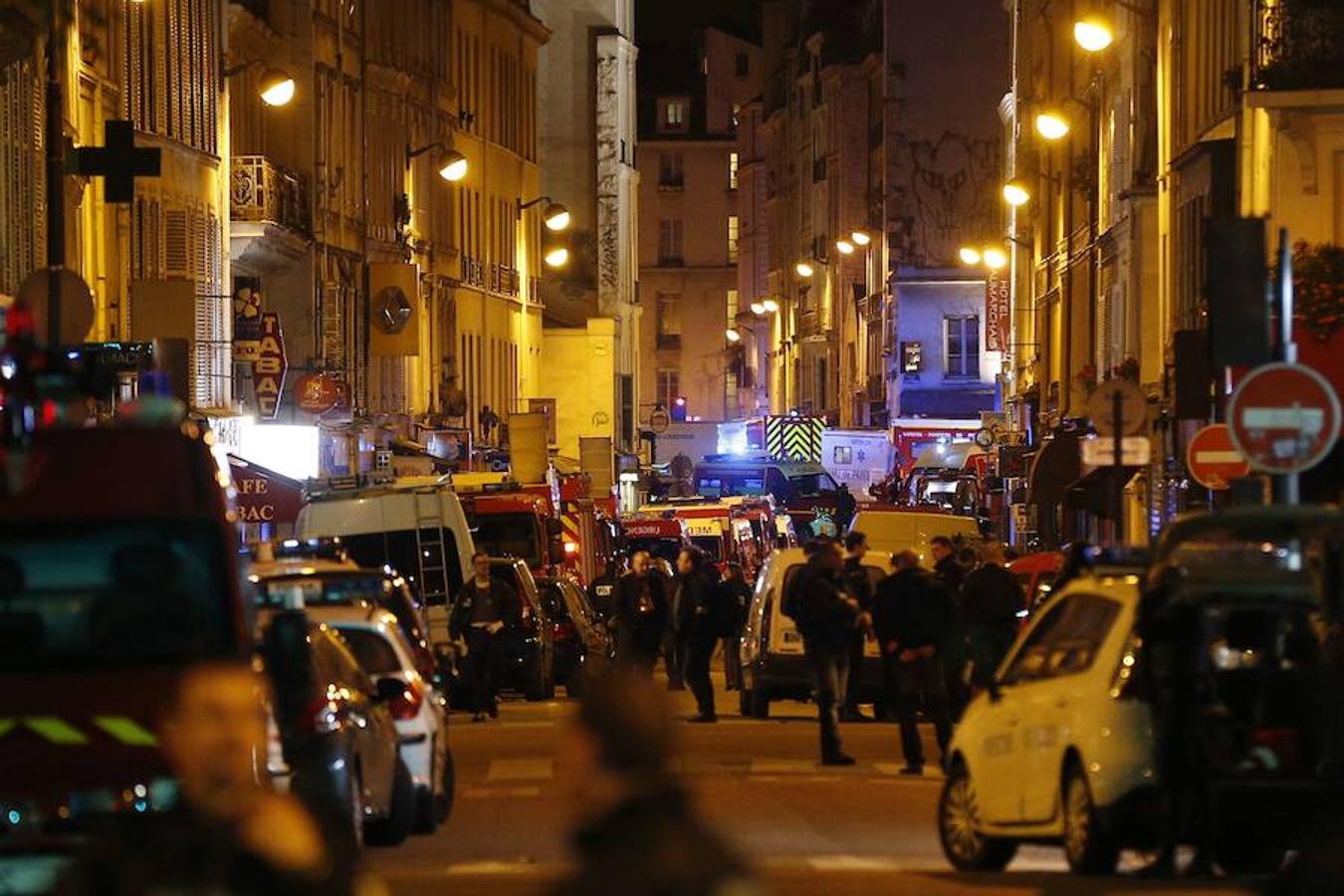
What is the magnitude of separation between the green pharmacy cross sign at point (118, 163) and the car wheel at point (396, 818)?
998 centimetres

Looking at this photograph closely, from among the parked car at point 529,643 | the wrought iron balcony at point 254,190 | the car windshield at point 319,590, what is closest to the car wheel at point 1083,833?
the car windshield at point 319,590

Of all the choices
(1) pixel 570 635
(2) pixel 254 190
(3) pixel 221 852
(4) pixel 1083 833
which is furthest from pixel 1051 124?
(3) pixel 221 852

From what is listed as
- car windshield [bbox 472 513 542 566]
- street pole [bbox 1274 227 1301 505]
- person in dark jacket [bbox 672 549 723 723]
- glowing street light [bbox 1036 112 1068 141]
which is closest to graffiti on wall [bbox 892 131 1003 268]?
glowing street light [bbox 1036 112 1068 141]

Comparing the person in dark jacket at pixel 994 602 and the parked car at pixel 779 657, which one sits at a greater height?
the person in dark jacket at pixel 994 602

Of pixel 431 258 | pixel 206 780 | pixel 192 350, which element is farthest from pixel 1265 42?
pixel 431 258

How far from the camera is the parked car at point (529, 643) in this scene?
36219 millimetres

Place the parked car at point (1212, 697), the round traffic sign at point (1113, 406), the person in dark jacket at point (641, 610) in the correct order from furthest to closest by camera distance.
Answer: the person in dark jacket at point (641, 610) → the round traffic sign at point (1113, 406) → the parked car at point (1212, 697)

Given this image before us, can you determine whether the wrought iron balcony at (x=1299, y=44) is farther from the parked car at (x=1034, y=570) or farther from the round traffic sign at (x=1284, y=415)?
the round traffic sign at (x=1284, y=415)

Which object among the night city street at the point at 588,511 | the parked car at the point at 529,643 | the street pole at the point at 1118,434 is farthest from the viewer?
the parked car at the point at 529,643

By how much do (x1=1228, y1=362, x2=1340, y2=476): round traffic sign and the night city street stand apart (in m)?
0.03

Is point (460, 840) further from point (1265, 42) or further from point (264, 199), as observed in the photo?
point (264, 199)

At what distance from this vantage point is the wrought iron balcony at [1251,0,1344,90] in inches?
1315

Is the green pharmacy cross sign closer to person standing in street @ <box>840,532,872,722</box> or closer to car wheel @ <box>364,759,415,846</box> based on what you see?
person standing in street @ <box>840,532,872,722</box>

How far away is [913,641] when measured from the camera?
24.8m
